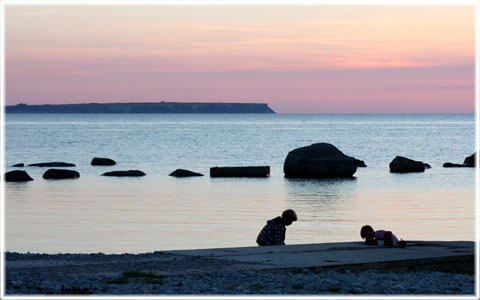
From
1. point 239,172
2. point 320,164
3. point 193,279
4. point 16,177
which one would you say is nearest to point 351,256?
point 193,279

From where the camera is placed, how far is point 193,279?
1302 cm

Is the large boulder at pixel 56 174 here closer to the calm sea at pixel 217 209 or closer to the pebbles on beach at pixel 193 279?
the calm sea at pixel 217 209

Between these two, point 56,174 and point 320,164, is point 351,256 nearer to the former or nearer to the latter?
point 320,164

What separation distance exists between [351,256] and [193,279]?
348 cm

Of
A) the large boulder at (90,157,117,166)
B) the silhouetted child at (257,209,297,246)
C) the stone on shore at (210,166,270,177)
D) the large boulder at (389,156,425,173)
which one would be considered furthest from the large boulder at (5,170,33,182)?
the silhouetted child at (257,209,297,246)

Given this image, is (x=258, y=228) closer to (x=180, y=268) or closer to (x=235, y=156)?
(x=180, y=268)

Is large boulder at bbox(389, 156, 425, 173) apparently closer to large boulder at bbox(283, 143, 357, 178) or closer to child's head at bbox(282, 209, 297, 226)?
large boulder at bbox(283, 143, 357, 178)

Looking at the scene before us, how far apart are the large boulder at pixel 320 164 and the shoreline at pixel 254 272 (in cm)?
3536

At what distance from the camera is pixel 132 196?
135 ft

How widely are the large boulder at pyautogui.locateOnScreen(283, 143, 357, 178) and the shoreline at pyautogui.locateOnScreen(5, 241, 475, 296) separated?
35.4 meters

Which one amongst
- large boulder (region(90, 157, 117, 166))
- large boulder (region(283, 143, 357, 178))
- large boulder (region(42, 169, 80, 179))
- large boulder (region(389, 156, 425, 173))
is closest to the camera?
large boulder (region(42, 169, 80, 179))

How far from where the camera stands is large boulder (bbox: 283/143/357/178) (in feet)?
173

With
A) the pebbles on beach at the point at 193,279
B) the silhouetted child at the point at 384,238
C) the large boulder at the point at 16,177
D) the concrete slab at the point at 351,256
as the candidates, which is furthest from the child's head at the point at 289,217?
the large boulder at the point at 16,177

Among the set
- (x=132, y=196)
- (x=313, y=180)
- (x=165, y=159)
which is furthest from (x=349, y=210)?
(x=165, y=159)
